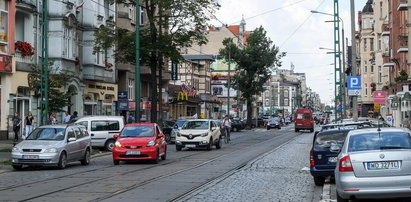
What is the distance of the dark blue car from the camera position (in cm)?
1555

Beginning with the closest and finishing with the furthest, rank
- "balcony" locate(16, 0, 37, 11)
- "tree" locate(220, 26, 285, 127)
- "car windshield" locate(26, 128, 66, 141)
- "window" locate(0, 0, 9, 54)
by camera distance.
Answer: "car windshield" locate(26, 128, 66, 141), "window" locate(0, 0, 9, 54), "balcony" locate(16, 0, 37, 11), "tree" locate(220, 26, 285, 127)

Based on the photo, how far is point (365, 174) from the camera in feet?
35.5

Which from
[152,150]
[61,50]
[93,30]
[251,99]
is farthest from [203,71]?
[152,150]

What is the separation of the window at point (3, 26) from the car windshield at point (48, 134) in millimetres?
12703

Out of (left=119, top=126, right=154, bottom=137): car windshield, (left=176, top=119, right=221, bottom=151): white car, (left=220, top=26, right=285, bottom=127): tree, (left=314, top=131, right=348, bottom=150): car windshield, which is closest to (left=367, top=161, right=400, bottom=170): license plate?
(left=314, top=131, right=348, bottom=150): car windshield

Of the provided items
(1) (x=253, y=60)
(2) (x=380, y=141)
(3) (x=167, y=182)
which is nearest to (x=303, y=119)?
(1) (x=253, y=60)

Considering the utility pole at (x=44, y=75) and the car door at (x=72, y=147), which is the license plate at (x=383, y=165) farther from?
the utility pole at (x=44, y=75)

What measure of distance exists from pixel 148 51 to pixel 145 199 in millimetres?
27315

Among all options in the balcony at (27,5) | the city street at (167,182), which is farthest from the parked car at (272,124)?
the city street at (167,182)

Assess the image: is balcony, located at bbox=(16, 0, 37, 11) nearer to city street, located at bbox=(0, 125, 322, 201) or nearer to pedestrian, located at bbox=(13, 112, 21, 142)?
pedestrian, located at bbox=(13, 112, 21, 142)

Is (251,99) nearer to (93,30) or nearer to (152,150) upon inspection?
(93,30)

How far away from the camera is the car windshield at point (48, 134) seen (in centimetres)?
2203

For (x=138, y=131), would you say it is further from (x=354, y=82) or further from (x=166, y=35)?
(x=166, y=35)

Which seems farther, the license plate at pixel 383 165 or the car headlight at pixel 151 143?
the car headlight at pixel 151 143
